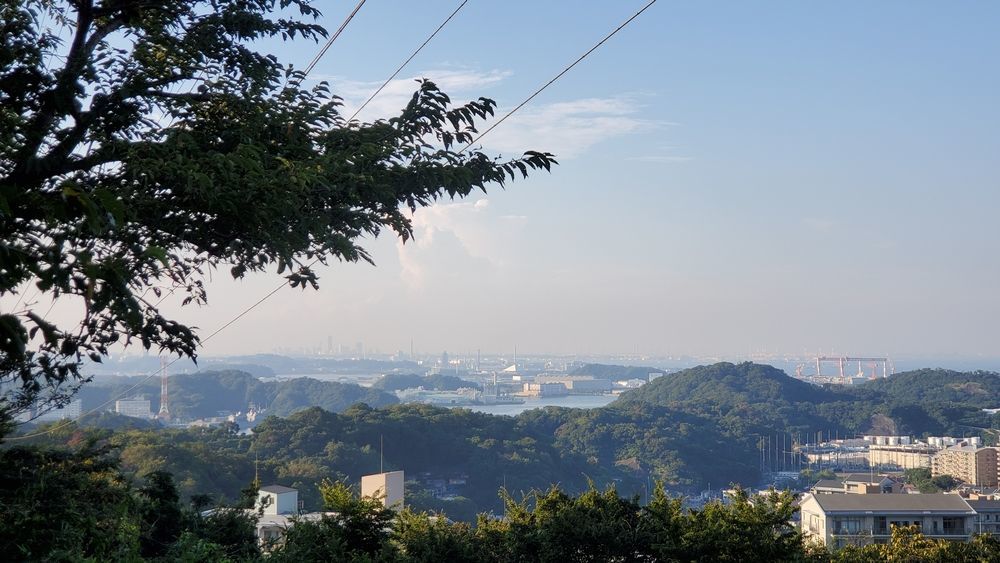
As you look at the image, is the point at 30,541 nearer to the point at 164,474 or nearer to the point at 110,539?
the point at 110,539

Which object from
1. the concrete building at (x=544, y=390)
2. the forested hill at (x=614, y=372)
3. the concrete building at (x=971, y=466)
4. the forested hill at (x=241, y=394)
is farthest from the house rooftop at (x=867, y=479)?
the forested hill at (x=614, y=372)

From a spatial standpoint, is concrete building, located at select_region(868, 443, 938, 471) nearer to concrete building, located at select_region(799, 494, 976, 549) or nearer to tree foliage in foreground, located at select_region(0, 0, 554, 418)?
concrete building, located at select_region(799, 494, 976, 549)

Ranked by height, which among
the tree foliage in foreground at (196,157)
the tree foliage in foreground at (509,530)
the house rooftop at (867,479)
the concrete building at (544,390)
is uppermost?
the tree foliage in foreground at (196,157)

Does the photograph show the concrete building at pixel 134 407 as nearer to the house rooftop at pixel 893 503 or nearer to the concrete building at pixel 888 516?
the house rooftop at pixel 893 503

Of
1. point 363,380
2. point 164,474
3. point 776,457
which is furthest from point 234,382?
point 164,474

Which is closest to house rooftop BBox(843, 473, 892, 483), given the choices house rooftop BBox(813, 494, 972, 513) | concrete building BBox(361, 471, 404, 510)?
house rooftop BBox(813, 494, 972, 513)

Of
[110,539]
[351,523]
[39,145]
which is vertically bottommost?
[351,523]
